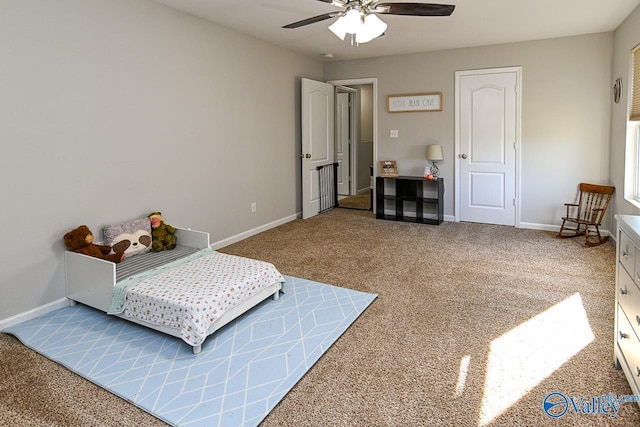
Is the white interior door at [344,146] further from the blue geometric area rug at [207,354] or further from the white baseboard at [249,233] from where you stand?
the blue geometric area rug at [207,354]

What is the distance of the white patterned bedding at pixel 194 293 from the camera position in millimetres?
2412

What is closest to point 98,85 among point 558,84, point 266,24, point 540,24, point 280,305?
point 266,24

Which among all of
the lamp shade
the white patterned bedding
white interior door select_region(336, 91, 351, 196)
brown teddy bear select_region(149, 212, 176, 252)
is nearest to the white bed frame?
the white patterned bedding

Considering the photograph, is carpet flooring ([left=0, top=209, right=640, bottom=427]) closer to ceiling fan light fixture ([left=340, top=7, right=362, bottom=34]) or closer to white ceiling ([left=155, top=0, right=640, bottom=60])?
ceiling fan light fixture ([left=340, top=7, right=362, bottom=34])

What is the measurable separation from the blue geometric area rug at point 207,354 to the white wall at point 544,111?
11.3ft

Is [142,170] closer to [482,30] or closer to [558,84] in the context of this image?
[482,30]

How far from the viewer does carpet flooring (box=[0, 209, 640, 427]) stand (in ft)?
6.15

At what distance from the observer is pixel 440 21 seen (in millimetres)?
4355

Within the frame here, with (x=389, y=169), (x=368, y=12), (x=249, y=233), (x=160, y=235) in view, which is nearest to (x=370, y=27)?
(x=368, y=12)

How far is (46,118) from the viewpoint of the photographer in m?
2.93

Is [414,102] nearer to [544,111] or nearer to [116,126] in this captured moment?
[544,111]

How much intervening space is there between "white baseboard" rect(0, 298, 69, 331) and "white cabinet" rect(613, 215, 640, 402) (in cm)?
355

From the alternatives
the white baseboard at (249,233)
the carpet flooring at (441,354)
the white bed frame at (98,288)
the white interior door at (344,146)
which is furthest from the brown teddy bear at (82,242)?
the white interior door at (344,146)

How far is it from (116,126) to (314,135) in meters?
3.22
